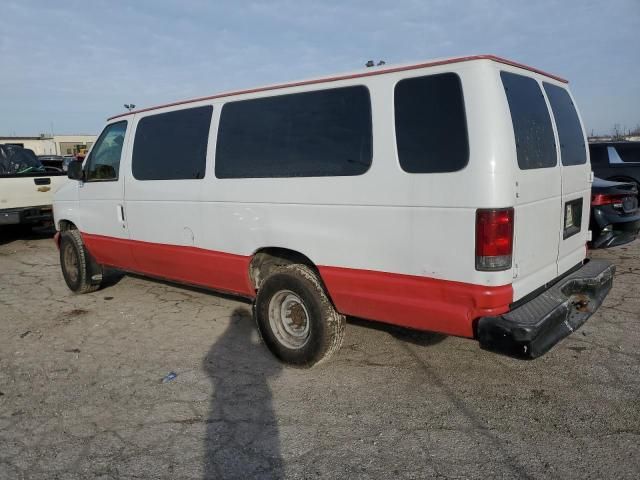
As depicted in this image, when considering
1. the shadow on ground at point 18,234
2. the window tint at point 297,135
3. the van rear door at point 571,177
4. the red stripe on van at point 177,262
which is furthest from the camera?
the shadow on ground at point 18,234

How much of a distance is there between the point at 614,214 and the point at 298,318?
175 inches

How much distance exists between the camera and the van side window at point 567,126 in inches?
150

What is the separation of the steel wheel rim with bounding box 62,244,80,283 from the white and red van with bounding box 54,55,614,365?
6.38 feet

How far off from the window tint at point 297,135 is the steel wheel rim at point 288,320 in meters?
0.99

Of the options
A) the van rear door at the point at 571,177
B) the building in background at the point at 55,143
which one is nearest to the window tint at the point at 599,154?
the van rear door at the point at 571,177

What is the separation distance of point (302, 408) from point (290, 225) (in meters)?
1.29

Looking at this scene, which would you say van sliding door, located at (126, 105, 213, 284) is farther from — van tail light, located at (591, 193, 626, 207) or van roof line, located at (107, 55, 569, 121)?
van tail light, located at (591, 193, 626, 207)

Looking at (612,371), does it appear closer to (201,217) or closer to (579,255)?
(579,255)

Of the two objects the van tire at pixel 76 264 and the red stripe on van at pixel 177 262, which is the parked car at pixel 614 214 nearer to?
the red stripe on van at pixel 177 262

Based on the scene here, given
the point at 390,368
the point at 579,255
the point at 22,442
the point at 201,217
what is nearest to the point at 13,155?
the point at 201,217

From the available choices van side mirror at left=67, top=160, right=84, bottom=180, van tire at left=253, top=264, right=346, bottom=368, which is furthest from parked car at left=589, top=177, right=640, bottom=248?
van side mirror at left=67, top=160, right=84, bottom=180

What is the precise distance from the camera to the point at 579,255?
13.7ft

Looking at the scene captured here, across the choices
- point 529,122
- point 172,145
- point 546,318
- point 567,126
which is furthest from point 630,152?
point 172,145

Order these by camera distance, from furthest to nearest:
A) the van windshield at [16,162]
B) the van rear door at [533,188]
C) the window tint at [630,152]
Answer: the van windshield at [16,162], the window tint at [630,152], the van rear door at [533,188]
